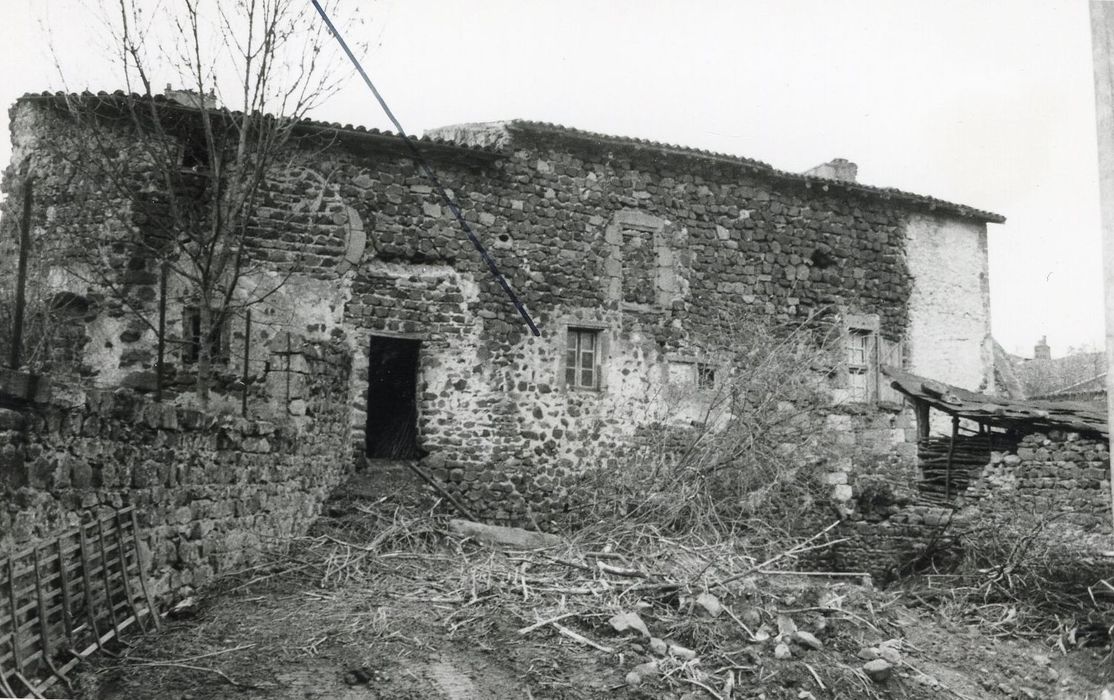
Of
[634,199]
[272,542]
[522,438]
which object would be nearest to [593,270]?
[634,199]

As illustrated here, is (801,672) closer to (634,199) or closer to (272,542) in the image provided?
(272,542)

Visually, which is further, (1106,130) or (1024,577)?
(1024,577)

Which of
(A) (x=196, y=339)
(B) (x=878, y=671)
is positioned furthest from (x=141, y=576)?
(A) (x=196, y=339)

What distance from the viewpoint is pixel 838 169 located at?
15500 millimetres

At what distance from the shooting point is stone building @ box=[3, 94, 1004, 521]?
10.9 metres

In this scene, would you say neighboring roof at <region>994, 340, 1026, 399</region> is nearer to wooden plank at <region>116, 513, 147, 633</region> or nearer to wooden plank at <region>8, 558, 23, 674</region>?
wooden plank at <region>116, 513, 147, 633</region>

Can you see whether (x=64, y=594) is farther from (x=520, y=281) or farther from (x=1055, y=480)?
(x=1055, y=480)

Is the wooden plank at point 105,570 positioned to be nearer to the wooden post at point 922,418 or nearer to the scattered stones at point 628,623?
the scattered stones at point 628,623

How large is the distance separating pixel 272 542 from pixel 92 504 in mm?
2916

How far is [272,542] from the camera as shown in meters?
8.01

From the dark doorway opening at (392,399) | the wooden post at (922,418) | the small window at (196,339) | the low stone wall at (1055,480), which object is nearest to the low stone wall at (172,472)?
the small window at (196,339)

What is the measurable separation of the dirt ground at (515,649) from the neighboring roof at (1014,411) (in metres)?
2.58

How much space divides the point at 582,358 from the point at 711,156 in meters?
3.53

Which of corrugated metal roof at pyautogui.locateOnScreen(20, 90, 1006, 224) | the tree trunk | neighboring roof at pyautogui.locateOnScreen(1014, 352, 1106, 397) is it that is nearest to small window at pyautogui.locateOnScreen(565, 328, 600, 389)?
corrugated metal roof at pyautogui.locateOnScreen(20, 90, 1006, 224)
